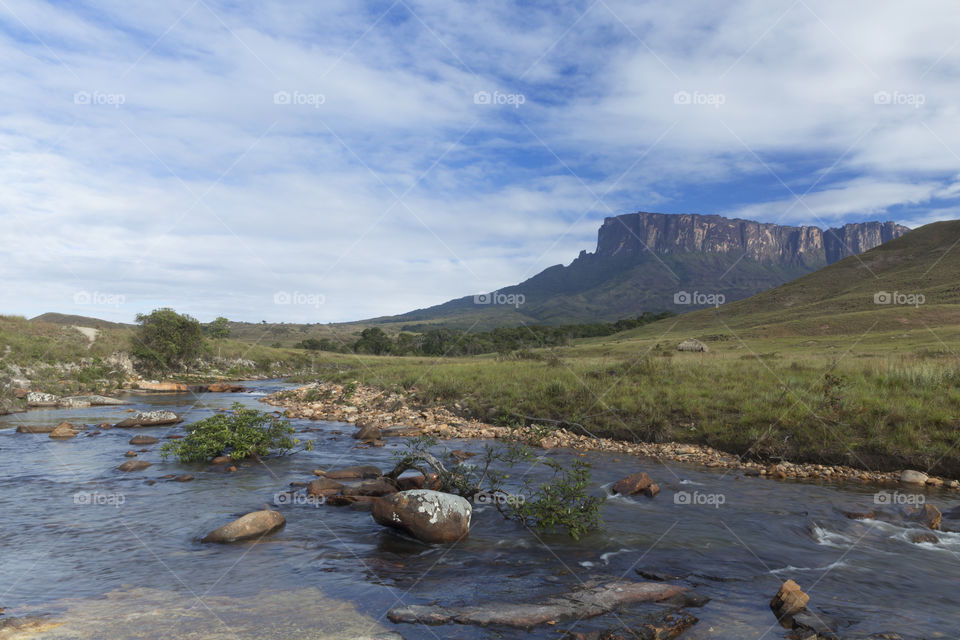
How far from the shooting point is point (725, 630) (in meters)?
6.96

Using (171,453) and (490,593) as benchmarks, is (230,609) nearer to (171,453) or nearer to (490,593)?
(490,593)

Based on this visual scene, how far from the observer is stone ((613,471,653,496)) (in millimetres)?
13883

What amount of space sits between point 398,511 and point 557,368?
20080 millimetres

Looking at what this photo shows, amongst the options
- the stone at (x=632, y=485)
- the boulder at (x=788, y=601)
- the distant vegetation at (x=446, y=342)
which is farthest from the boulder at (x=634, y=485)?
the distant vegetation at (x=446, y=342)

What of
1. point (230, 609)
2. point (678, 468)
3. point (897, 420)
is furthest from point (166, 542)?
point (897, 420)

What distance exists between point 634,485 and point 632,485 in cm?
6

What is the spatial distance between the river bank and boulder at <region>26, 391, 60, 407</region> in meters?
12.9

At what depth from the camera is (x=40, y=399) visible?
31.8m

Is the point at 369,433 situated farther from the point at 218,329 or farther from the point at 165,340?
the point at 218,329

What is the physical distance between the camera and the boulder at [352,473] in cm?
1555

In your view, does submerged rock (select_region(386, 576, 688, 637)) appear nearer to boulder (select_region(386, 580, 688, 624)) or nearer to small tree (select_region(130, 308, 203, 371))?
boulder (select_region(386, 580, 688, 624))

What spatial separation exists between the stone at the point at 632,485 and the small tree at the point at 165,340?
2051 inches

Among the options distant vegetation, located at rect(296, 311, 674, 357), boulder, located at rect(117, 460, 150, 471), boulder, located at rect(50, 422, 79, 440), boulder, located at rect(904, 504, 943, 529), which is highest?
distant vegetation, located at rect(296, 311, 674, 357)

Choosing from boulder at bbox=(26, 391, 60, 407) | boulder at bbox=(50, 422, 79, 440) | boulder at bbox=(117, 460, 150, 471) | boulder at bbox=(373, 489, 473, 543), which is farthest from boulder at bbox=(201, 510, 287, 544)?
boulder at bbox=(26, 391, 60, 407)
